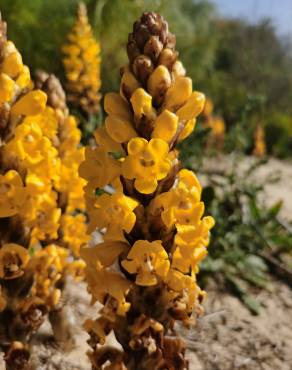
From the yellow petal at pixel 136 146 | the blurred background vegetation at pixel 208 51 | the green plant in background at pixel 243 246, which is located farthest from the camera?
the blurred background vegetation at pixel 208 51

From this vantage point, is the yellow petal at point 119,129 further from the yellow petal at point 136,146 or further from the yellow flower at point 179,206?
the yellow flower at point 179,206

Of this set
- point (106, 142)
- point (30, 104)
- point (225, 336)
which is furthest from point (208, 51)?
point (106, 142)

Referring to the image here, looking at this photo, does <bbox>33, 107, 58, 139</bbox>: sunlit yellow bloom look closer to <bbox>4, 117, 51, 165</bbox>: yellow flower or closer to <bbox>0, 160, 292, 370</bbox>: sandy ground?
<bbox>4, 117, 51, 165</bbox>: yellow flower

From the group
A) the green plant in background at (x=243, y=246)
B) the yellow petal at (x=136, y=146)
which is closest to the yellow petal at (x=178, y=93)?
the yellow petal at (x=136, y=146)

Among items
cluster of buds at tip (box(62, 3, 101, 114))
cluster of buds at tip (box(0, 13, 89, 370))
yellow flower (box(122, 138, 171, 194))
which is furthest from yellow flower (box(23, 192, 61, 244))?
cluster of buds at tip (box(62, 3, 101, 114))

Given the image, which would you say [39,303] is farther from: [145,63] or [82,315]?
[82,315]

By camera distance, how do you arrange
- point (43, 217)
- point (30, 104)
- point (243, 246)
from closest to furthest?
point (30, 104) < point (43, 217) < point (243, 246)

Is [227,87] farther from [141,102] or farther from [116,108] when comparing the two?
[141,102]
